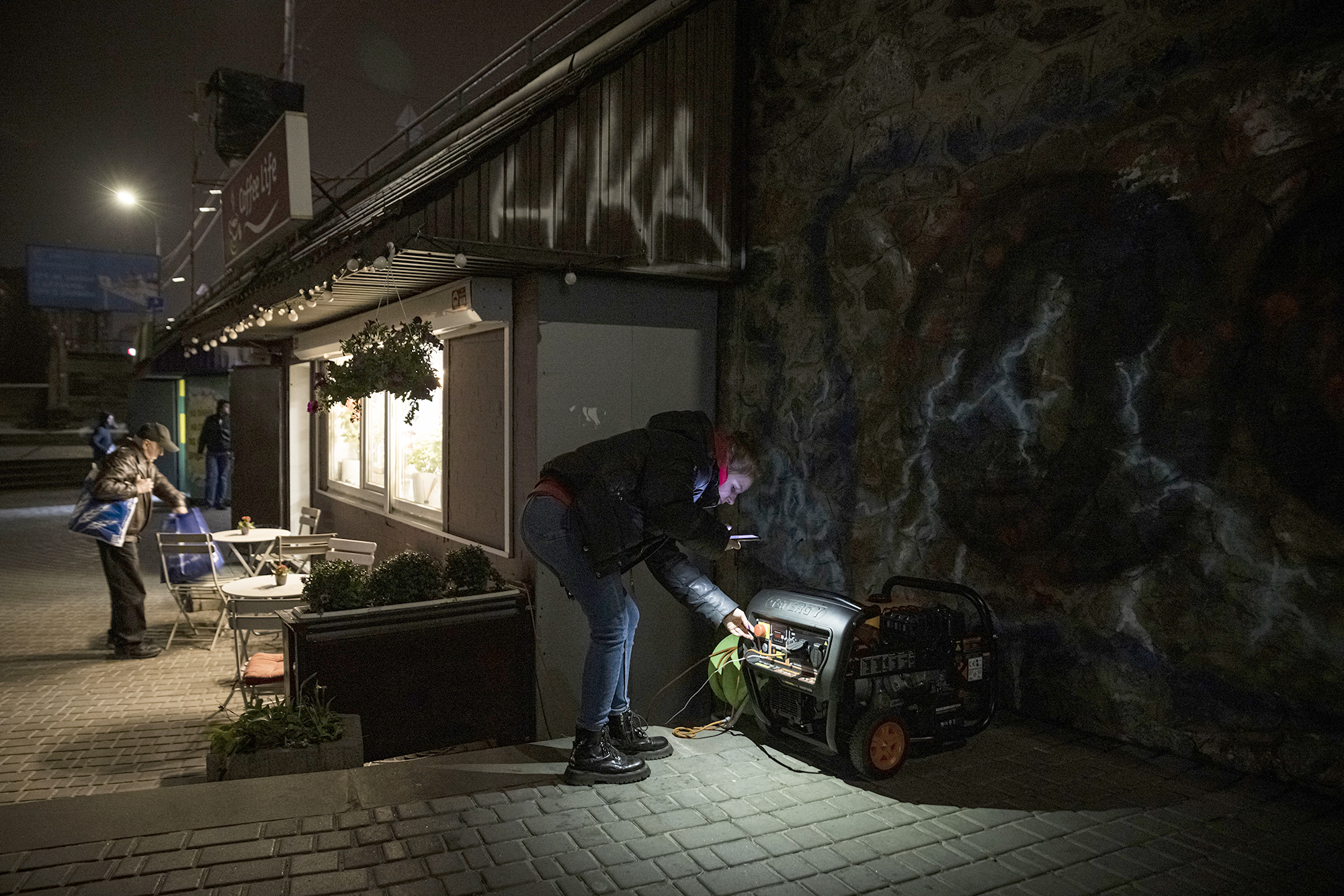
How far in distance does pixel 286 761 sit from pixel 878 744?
3439 mm

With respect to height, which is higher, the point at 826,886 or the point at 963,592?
the point at 963,592

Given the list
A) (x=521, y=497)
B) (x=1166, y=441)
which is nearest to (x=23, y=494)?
(x=521, y=497)

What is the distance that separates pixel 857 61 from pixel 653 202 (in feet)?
6.29

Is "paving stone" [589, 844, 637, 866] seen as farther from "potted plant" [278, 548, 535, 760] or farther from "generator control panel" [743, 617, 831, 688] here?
"potted plant" [278, 548, 535, 760]

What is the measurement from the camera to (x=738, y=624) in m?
5.11

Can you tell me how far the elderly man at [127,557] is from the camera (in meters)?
9.21

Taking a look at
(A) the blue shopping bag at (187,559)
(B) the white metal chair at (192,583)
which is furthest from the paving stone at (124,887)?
(A) the blue shopping bag at (187,559)

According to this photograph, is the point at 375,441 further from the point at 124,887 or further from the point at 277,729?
the point at 124,887

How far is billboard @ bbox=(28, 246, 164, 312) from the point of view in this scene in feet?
139

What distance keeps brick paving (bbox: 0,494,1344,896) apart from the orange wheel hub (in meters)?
0.14

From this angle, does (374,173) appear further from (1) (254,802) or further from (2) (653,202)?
(1) (254,802)

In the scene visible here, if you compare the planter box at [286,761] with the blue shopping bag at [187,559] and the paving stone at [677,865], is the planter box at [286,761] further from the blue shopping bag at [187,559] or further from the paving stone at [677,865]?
the blue shopping bag at [187,559]

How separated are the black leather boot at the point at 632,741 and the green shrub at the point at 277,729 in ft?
5.81


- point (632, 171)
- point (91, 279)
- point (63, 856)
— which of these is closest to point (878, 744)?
point (63, 856)
